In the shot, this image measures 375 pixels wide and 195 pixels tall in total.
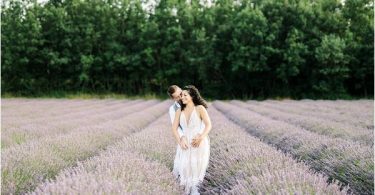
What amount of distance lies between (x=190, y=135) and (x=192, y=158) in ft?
0.88

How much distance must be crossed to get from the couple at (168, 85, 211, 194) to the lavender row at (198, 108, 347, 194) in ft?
0.54

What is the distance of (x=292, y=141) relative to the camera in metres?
7.21

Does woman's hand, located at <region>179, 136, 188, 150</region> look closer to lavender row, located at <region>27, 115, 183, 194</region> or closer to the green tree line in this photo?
lavender row, located at <region>27, 115, 183, 194</region>

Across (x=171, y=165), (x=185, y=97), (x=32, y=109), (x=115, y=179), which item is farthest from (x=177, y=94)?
(x=32, y=109)

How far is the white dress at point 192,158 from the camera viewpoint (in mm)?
4949

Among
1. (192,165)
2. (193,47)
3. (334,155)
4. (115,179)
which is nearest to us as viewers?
(115,179)

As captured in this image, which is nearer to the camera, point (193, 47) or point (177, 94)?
point (177, 94)

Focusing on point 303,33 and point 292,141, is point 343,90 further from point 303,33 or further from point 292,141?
point 292,141

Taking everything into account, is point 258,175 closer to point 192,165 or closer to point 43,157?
point 192,165

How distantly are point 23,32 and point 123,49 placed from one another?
257 inches

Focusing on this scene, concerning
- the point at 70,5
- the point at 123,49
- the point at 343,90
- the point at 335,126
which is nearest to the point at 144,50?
the point at 123,49

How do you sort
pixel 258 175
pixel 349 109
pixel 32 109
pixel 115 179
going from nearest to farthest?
1. pixel 115 179
2. pixel 258 175
3. pixel 349 109
4. pixel 32 109

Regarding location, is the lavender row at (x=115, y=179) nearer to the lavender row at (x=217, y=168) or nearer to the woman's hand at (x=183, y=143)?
the lavender row at (x=217, y=168)

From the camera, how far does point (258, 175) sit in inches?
155
